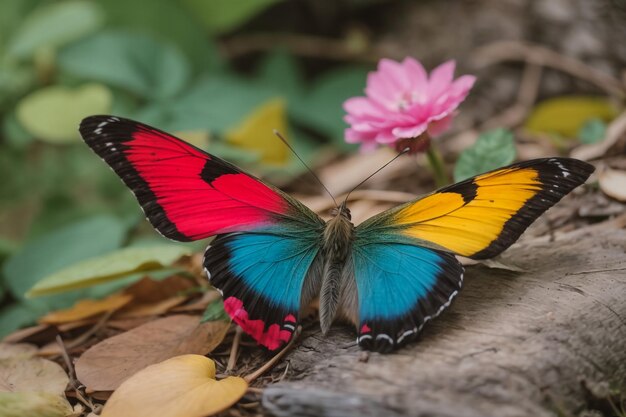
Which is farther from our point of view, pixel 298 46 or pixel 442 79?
pixel 298 46

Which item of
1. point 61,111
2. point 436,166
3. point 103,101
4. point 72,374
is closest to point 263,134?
point 103,101

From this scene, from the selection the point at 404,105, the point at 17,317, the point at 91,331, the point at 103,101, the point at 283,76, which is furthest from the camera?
the point at 283,76

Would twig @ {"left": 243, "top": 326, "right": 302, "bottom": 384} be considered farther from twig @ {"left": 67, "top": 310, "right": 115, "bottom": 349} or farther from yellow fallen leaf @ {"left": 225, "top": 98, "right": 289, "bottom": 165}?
yellow fallen leaf @ {"left": 225, "top": 98, "right": 289, "bottom": 165}

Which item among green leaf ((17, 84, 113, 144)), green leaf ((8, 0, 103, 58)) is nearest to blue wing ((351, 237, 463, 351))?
green leaf ((17, 84, 113, 144))

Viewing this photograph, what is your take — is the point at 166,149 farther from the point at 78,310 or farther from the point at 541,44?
the point at 541,44

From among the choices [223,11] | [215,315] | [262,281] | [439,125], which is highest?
[223,11]

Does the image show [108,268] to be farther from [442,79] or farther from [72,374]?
[442,79]

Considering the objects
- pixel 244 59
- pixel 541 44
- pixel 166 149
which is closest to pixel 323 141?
pixel 244 59
